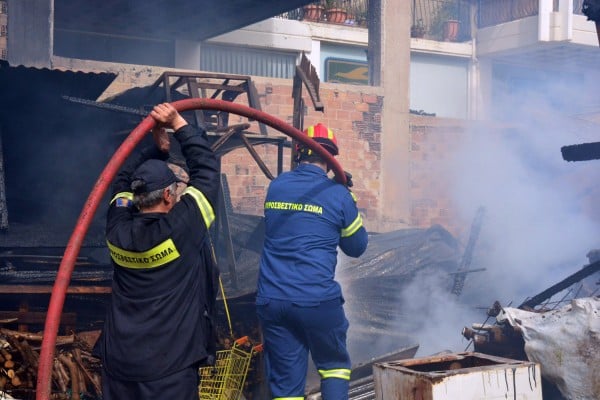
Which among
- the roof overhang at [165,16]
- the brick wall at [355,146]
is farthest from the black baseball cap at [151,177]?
the roof overhang at [165,16]

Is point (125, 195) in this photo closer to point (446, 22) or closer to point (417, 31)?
point (417, 31)

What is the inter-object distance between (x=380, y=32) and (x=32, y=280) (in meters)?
8.49

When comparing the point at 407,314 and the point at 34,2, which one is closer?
the point at 407,314

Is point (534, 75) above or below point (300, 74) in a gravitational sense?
above

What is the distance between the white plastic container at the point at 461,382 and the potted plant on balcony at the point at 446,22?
1676 cm

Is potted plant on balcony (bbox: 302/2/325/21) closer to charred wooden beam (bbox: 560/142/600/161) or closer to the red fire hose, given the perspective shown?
charred wooden beam (bbox: 560/142/600/161)

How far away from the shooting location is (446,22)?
2062 centimetres

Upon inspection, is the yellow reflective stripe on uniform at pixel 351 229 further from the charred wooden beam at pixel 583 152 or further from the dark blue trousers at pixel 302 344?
the charred wooden beam at pixel 583 152

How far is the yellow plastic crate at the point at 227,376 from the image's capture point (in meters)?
5.73

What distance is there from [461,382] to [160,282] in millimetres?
2035

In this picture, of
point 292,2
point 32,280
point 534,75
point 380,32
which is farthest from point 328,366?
point 534,75

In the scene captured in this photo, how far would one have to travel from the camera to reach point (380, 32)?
13.2 metres

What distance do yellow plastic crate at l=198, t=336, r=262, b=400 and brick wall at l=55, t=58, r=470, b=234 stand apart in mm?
4987

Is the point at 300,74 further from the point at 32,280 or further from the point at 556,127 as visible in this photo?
the point at 556,127
